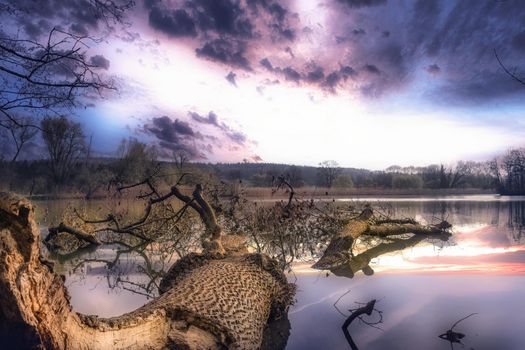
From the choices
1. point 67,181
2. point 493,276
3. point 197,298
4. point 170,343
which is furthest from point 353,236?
point 67,181

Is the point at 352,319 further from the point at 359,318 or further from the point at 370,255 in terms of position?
the point at 370,255

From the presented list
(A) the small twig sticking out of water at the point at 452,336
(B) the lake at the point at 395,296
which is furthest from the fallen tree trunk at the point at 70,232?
(A) the small twig sticking out of water at the point at 452,336

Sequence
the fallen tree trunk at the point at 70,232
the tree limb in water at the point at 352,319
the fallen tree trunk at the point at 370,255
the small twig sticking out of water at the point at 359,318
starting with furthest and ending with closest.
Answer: the fallen tree trunk at the point at 70,232, the fallen tree trunk at the point at 370,255, the small twig sticking out of water at the point at 359,318, the tree limb in water at the point at 352,319

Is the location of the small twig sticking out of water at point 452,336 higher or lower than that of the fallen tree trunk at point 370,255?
higher

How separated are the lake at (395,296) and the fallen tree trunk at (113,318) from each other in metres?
0.73

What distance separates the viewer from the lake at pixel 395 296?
4406mm

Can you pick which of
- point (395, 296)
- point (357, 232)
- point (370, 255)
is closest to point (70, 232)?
point (357, 232)

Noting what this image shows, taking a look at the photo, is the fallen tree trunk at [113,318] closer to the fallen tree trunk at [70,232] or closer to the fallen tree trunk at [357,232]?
the fallen tree trunk at [357,232]

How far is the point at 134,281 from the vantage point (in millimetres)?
7043

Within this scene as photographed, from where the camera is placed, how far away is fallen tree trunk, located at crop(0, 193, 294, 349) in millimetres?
2646

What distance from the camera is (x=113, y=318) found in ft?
10.6

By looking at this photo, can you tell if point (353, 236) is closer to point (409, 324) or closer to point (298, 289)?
point (298, 289)

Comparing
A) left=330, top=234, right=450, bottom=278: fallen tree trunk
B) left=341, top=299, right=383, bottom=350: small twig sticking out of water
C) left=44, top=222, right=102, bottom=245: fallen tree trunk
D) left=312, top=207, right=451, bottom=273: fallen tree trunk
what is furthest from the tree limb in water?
left=44, top=222, right=102, bottom=245: fallen tree trunk

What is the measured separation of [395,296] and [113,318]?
161 inches
